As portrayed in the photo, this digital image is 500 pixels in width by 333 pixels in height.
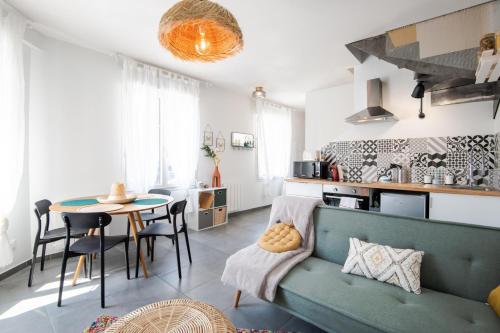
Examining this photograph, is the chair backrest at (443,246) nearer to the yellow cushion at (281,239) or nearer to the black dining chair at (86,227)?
the yellow cushion at (281,239)

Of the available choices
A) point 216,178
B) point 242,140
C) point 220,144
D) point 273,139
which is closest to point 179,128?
point 220,144

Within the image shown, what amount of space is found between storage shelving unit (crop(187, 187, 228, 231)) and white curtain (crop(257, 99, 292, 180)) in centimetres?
150

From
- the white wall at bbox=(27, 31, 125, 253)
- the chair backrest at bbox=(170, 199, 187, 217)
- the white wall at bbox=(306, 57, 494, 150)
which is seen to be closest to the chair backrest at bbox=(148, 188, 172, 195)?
the white wall at bbox=(27, 31, 125, 253)

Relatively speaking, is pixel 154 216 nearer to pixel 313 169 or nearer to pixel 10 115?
pixel 10 115

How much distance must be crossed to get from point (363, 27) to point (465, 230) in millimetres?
2245

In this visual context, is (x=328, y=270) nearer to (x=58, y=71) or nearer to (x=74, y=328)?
(x=74, y=328)

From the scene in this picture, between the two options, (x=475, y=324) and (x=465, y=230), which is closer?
(x=475, y=324)

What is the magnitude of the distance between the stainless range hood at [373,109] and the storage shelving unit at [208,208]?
8.54 ft

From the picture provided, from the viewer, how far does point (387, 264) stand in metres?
1.41

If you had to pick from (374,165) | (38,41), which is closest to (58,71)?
(38,41)

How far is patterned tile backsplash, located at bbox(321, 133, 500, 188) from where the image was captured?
104 inches

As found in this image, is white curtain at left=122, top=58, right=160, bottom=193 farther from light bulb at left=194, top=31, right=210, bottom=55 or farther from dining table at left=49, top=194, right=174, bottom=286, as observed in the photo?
light bulb at left=194, top=31, right=210, bottom=55

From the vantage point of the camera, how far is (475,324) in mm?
1052

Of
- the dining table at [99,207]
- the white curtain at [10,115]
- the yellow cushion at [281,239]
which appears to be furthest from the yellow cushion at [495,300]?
the white curtain at [10,115]
